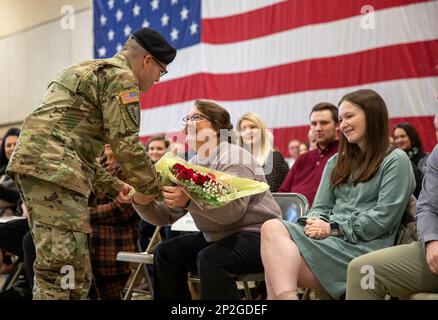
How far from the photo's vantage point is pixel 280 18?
6.30 m

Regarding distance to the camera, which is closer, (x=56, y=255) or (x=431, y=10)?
(x=56, y=255)

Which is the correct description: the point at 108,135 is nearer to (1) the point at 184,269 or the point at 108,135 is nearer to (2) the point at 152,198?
(2) the point at 152,198

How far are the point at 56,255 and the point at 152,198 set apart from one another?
0.56 meters

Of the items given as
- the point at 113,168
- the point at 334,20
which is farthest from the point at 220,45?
the point at 113,168

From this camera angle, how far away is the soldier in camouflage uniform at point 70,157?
87.3 inches

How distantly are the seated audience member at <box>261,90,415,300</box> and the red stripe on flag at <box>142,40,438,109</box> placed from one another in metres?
2.76

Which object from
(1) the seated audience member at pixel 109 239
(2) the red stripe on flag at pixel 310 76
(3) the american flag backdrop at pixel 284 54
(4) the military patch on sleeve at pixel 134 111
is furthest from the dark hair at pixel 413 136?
(4) the military patch on sleeve at pixel 134 111

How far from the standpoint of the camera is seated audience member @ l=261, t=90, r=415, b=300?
7.66 feet

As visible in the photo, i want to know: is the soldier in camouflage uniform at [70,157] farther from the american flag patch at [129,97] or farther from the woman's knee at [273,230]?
the woman's knee at [273,230]

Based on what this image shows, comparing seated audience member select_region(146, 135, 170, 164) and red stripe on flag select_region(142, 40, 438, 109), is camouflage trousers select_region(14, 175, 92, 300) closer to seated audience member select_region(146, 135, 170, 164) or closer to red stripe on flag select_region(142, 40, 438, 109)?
seated audience member select_region(146, 135, 170, 164)

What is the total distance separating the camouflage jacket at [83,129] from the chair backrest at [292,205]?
1.01 m

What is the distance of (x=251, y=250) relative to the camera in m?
2.62

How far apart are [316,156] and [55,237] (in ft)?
7.60

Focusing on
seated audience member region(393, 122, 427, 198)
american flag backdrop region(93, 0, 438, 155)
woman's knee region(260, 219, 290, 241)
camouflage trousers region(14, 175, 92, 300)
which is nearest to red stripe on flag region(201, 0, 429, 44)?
american flag backdrop region(93, 0, 438, 155)
